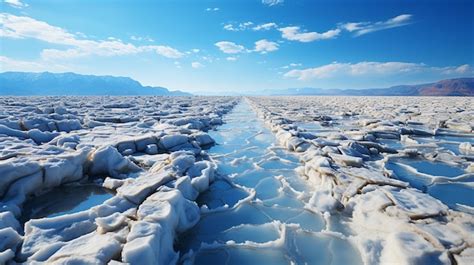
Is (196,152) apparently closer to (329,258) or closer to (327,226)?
(327,226)

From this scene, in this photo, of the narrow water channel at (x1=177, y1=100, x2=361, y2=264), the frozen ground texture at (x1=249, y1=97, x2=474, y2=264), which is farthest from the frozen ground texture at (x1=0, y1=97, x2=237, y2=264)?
the frozen ground texture at (x1=249, y1=97, x2=474, y2=264)

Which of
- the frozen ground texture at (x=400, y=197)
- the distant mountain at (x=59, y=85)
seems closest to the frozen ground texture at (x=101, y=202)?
the frozen ground texture at (x=400, y=197)

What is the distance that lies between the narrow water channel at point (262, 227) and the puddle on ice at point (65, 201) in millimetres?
1411

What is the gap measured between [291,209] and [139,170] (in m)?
2.62

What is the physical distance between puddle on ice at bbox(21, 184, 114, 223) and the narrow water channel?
4.63ft

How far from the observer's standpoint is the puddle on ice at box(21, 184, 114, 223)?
10.4 feet

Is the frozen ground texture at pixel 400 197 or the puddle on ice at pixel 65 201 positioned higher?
the frozen ground texture at pixel 400 197

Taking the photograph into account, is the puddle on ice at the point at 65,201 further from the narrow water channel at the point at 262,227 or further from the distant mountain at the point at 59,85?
the distant mountain at the point at 59,85

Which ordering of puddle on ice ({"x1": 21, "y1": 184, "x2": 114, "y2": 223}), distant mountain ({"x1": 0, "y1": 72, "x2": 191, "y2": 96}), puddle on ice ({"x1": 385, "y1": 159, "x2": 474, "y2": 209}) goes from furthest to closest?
distant mountain ({"x1": 0, "y1": 72, "x2": 191, "y2": 96}), puddle on ice ({"x1": 385, "y1": 159, "x2": 474, "y2": 209}), puddle on ice ({"x1": 21, "y1": 184, "x2": 114, "y2": 223})

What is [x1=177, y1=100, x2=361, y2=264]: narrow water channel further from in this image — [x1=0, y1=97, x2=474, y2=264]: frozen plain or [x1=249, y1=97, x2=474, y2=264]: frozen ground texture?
[x1=249, y1=97, x2=474, y2=264]: frozen ground texture

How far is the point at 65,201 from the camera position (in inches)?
139

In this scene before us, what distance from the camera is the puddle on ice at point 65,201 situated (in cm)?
317

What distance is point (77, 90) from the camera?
409 ft

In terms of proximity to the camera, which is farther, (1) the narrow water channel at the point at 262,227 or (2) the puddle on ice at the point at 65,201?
(2) the puddle on ice at the point at 65,201
